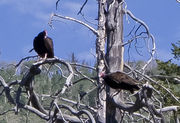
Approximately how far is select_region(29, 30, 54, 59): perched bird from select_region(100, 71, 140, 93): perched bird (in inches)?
86.0

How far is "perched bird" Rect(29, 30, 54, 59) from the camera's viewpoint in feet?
33.8

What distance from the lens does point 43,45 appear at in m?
10.5

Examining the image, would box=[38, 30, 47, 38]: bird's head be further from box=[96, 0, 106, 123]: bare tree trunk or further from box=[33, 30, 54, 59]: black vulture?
box=[96, 0, 106, 123]: bare tree trunk

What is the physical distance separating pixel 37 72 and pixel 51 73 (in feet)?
2.47

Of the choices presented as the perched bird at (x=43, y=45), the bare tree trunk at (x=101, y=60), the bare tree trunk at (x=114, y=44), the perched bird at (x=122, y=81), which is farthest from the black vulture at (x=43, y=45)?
the perched bird at (x=122, y=81)

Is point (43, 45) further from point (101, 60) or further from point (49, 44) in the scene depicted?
point (101, 60)

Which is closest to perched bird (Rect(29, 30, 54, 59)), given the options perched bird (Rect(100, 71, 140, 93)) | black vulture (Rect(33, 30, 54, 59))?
black vulture (Rect(33, 30, 54, 59))

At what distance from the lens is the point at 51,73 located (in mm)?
9492

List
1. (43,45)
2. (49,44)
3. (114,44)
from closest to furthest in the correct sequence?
(114,44) → (43,45) → (49,44)

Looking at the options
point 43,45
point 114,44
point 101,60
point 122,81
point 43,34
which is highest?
point 43,34

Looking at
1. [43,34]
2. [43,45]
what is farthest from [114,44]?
[43,34]

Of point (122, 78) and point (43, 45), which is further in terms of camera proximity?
point (43, 45)

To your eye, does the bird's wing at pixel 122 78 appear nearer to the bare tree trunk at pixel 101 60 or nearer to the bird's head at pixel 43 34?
the bare tree trunk at pixel 101 60

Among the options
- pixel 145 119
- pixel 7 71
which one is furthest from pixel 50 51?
pixel 145 119
